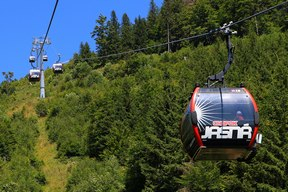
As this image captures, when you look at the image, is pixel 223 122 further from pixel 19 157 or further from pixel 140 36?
pixel 140 36

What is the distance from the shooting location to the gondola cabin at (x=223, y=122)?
559 inches

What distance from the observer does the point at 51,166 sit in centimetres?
7106

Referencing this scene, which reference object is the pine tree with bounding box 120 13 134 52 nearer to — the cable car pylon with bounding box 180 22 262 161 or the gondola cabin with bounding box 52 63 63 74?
the gondola cabin with bounding box 52 63 63 74

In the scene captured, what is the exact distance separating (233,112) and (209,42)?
105897 millimetres

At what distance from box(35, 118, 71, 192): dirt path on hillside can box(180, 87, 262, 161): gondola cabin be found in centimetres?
5076

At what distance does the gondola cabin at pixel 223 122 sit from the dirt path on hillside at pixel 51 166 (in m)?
50.8

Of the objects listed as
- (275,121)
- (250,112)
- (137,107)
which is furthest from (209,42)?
(250,112)

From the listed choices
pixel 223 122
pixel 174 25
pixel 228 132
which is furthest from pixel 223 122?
pixel 174 25

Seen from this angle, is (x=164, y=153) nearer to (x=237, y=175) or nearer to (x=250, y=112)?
(x=237, y=175)

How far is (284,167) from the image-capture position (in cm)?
3978

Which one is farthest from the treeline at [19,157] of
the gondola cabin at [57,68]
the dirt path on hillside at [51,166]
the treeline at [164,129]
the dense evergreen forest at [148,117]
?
the gondola cabin at [57,68]

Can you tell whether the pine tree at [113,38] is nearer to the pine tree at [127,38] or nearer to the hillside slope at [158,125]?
A: the pine tree at [127,38]

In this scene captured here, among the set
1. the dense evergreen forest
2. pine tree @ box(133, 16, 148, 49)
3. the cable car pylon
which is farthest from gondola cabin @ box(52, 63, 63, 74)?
pine tree @ box(133, 16, 148, 49)

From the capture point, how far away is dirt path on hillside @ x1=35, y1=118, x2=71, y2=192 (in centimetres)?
6475
